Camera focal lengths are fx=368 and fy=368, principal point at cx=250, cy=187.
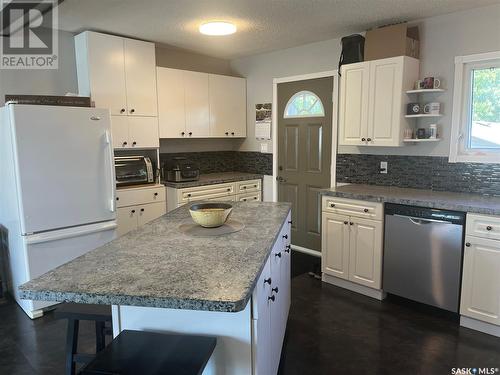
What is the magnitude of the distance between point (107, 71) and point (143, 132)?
0.68 metres

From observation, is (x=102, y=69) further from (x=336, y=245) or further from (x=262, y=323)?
(x=262, y=323)

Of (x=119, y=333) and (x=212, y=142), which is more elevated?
(x=212, y=142)

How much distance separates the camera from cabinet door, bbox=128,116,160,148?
3.80 meters

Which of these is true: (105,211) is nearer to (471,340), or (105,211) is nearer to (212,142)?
(212,142)

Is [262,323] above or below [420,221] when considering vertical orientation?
below

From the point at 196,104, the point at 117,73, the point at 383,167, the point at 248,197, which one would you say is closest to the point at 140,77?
the point at 117,73

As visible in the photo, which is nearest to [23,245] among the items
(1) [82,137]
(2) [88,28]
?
(1) [82,137]

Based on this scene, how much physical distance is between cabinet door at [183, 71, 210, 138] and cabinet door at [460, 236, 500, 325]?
3.04 meters

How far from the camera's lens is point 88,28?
135 inches

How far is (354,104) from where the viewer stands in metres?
3.41

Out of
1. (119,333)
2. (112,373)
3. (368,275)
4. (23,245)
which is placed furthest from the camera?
(368,275)

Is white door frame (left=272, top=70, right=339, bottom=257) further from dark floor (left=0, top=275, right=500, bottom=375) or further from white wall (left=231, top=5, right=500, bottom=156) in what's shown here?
dark floor (left=0, top=275, right=500, bottom=375)

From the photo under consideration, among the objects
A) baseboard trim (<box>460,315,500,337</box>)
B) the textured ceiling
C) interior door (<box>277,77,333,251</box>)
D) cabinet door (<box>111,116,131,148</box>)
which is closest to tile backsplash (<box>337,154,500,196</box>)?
interior door (<box>277,77,333,251</box>)

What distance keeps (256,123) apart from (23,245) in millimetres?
2992
